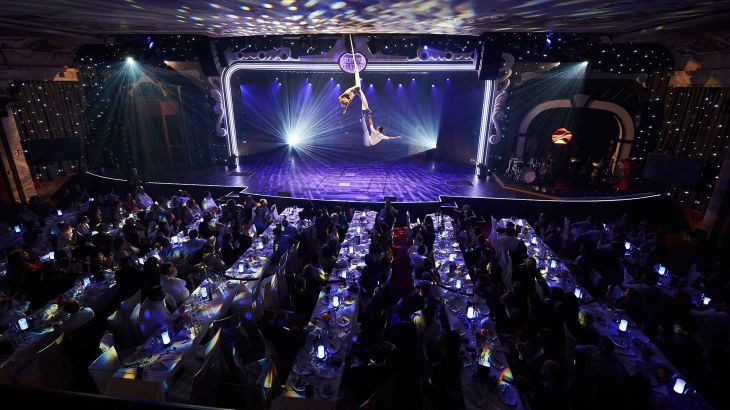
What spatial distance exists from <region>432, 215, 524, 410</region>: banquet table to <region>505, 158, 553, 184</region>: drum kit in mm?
8317

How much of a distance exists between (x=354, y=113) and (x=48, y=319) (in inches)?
724

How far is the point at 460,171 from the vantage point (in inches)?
675

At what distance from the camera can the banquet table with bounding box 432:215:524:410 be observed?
14.3 ft

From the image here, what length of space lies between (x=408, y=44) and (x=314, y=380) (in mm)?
12201

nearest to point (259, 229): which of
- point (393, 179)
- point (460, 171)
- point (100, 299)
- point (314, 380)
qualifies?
point (100, 299)

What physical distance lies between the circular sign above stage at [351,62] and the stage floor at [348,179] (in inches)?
176

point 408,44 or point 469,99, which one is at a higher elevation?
point 408,44

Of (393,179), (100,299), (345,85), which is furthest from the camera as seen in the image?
(345,85)

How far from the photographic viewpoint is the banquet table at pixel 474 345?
4.35 m

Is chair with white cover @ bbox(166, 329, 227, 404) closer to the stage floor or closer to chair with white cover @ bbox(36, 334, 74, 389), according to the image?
chair with white cover @ bbox(36, 334, 74, 389)

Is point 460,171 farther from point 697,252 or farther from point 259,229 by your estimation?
point 259,229

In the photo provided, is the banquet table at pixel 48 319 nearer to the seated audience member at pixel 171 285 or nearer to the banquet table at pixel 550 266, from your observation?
the seated audience member at pixel 171 285

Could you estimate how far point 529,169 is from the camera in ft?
48.6

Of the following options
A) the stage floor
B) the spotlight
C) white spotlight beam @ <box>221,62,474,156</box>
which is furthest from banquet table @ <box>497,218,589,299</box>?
the spotlight
